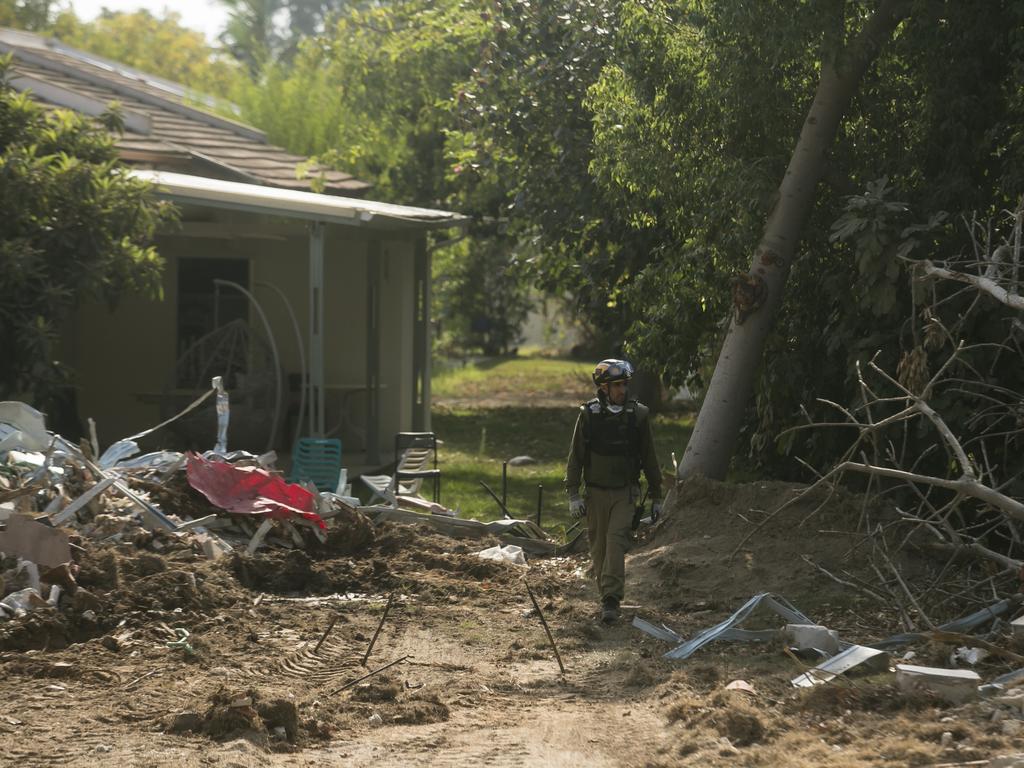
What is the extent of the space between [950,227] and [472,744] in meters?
5.93

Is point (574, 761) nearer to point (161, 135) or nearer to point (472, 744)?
point (472, 744)

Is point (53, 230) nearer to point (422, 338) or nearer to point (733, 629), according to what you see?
point (422, 338)

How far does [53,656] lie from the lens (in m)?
8.00

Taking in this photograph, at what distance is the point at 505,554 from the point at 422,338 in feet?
27.8

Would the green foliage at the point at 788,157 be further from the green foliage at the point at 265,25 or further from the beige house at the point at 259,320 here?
the green foliage at the point at 265,25

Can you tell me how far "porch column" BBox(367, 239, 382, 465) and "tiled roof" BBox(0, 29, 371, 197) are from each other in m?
2.35

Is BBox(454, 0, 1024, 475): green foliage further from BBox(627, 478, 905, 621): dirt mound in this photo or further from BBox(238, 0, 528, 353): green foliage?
BBox(238, 0, 528, 353): green foliage

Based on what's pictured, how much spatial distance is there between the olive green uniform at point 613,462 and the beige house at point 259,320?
257 inches

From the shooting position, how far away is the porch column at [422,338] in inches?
762

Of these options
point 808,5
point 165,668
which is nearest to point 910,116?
point 808,5

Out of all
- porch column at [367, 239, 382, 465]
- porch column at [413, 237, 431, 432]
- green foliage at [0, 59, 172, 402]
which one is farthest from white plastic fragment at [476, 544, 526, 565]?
porch column at [413, 237, 431, 432]

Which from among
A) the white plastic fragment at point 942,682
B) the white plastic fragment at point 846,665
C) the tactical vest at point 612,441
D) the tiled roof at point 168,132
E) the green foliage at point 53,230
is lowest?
the white plastic fragment at point 846,665

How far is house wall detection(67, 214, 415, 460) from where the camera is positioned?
18.0 meters

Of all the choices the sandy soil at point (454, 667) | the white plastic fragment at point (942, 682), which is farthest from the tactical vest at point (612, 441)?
the white plastic fragment at point (942, 682)
